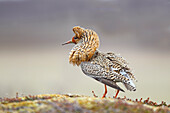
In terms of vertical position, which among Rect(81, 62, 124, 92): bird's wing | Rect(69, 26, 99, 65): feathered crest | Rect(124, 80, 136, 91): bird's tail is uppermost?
Rect(69, 26, 99, 65): feathered crest

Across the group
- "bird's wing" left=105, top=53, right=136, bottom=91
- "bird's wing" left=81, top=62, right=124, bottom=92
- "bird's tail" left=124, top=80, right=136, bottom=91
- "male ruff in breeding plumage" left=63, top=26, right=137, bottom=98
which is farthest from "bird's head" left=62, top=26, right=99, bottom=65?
"bird's tail" left=124, top=80, right=136, bottom=91

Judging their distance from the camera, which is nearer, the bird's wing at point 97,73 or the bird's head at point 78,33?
the bird's wing at point 97,73

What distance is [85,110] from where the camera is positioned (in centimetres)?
630

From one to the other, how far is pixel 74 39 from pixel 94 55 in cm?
129

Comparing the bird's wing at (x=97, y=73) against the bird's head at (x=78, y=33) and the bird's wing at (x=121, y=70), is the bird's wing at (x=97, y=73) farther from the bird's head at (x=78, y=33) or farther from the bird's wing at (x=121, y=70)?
the bird's head at (x=78, y=33)

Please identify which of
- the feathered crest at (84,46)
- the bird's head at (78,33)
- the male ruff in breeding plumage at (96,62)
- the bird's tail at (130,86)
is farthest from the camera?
the bird's head at (78,33)

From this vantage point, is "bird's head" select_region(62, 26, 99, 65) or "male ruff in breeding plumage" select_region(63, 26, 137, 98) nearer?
"male ruff in breeding plumage" select_region(63, 26, 137, 98)

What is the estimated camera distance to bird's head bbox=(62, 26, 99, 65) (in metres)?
10.1

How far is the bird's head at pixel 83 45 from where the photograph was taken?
10078mm

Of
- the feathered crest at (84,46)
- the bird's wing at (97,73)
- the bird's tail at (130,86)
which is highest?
the feathered crest at (84,46)

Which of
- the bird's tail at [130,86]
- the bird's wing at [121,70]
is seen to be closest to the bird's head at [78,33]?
the bird's wing at [121,70]

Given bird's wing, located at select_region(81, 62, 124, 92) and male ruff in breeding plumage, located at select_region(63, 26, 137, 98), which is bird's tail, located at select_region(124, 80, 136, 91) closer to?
male ruff in breeding plumage, located at select_region(63, 26, 137, 98)

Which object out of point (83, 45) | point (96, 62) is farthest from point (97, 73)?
point (83, 45)

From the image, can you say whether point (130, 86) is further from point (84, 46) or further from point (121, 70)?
point (84, 46)
